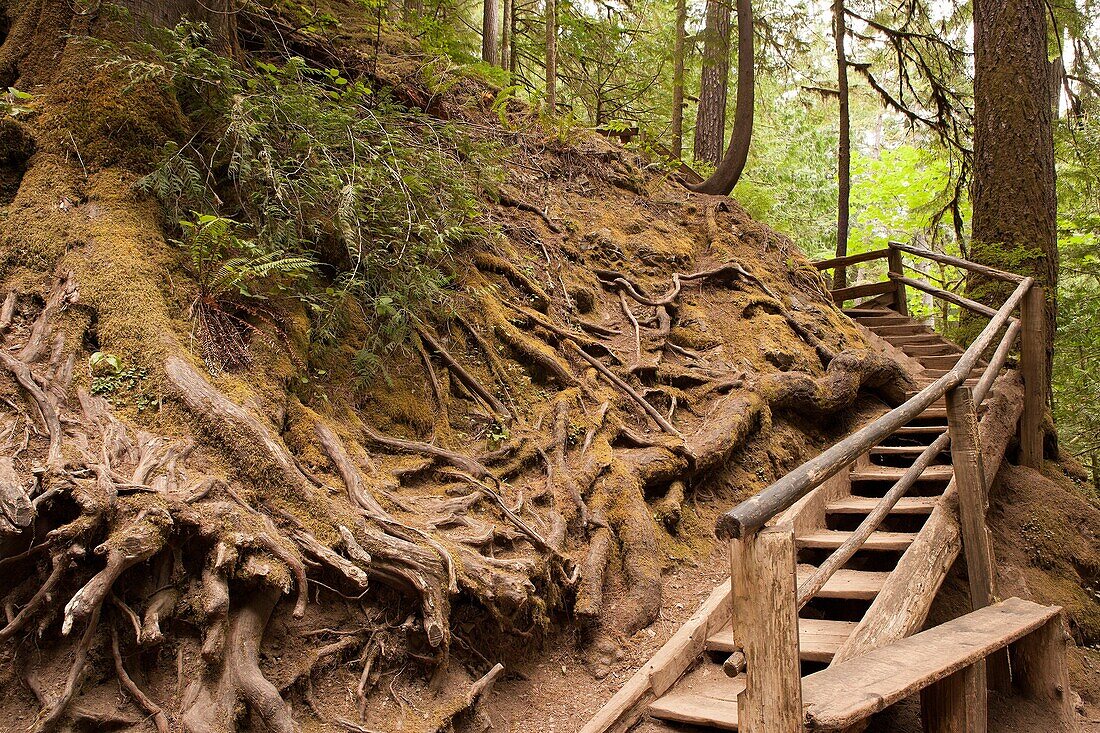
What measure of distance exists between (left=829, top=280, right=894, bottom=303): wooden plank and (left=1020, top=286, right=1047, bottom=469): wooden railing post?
3.38 meters

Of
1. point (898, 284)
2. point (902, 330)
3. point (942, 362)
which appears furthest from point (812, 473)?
point (898, 284)

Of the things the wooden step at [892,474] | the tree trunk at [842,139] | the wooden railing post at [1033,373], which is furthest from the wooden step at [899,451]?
the tree trunk at [842,139]

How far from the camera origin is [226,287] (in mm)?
3971

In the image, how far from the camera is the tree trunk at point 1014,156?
7.97 meters

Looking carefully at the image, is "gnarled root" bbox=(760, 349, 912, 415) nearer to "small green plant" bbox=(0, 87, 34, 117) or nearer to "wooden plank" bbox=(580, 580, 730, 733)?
"wooden plank" bbox=(580, 580, 730, 733)

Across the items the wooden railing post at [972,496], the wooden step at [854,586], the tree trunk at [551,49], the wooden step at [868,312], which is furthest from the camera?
the wooden step at [868,312]

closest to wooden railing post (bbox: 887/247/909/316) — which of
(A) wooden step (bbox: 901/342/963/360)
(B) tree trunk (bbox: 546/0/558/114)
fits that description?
(A) wooden step (bbox: 901/342/963/360)

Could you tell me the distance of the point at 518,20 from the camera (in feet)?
39.2

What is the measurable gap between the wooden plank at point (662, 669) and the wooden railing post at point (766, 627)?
4.64 ft

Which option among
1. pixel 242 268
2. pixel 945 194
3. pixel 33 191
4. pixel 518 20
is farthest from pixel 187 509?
pixel 945 194

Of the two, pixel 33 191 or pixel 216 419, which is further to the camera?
pixel 33 191

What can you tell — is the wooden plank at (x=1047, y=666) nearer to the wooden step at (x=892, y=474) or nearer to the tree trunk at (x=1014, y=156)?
the wooden step at (x=892, y=474)

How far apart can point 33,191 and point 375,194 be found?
80.0 inches

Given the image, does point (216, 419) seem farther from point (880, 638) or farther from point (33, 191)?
point (880, 638)
